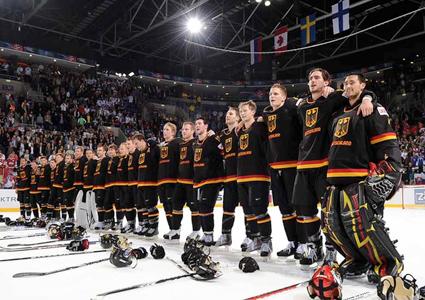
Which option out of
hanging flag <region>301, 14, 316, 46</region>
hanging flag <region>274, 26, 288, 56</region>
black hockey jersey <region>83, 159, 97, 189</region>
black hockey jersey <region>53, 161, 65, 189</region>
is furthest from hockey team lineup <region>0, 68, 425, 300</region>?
hanging flag <region>274, 26, 288, 56</region>

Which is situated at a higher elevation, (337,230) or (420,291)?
(337,230)

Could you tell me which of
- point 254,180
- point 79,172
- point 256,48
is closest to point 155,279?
point 254,180

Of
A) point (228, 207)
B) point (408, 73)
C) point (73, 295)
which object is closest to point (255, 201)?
point (228, 207)

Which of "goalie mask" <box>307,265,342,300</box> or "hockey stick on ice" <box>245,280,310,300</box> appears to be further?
"hockey stick on ice" <box>245,280,310,300</box>

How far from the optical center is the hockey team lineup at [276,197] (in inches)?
108

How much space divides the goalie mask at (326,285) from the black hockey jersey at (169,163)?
3497 millimetres

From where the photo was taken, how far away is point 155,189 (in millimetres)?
6039

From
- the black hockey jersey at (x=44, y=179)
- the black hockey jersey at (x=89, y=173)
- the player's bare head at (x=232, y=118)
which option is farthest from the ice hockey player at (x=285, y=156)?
the black hockey jersey at (x=44, y=179)

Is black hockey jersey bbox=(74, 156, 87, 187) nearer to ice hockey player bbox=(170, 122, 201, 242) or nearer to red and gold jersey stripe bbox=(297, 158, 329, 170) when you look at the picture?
ice hockey player bbox=(170, 122, 201, 242)

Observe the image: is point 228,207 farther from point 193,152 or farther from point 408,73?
point 408,73

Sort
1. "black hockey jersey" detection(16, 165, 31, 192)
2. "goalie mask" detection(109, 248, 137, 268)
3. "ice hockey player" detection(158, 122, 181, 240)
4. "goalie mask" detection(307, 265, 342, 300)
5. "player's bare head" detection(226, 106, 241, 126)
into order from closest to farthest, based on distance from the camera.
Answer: "goalie mask" detection(307, 265, 342, 300), "goalie mask" detection(109, 248, 137, 268), "player's bare head" detection(226, 106, 241, 126), "ice hockey player" detection(158, 122, 181, 240), "black hockey jersey" detection(16, 165, 31, 192)

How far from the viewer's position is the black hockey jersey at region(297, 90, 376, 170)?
338 centimetres

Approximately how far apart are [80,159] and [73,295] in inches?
224

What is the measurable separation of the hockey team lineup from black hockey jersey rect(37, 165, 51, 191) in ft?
9.28
